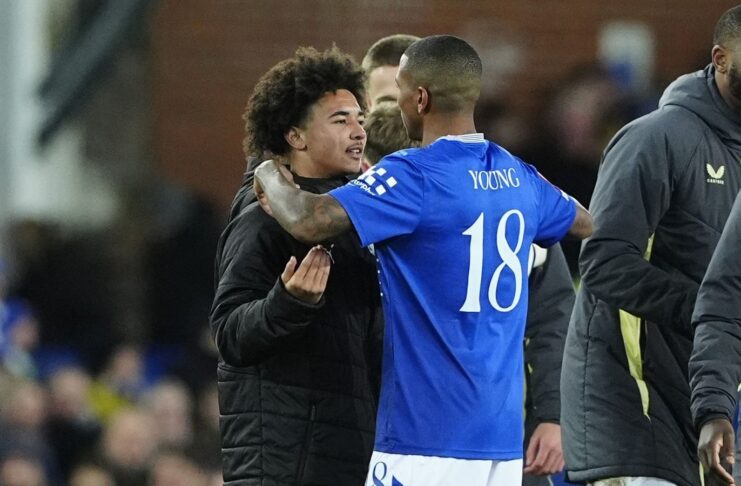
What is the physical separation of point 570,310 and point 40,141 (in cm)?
734

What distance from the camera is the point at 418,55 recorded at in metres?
4.81

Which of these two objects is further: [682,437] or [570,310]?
[570,310]

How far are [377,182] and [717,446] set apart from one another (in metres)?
1.01

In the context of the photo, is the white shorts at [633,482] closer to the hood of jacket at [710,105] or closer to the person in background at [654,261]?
the person in background at [654,261]

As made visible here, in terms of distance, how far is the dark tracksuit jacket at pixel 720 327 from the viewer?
4.70 m

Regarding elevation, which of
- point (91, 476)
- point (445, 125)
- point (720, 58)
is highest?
point (720, 58)

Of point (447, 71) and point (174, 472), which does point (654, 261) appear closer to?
point (447, 71)

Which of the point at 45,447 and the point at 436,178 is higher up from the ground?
the point at 436,178

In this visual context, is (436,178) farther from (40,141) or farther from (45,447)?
(40,141)

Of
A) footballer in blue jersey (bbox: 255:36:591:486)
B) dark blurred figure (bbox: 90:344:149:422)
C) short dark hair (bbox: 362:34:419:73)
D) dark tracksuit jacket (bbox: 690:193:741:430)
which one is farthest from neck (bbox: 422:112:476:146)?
dark blurred figure (bbox: 90:344:149:422)

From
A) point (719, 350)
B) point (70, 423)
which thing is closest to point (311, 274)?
point (719, 350)

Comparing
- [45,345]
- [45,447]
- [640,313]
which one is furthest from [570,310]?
[45,345]

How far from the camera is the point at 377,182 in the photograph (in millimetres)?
4574

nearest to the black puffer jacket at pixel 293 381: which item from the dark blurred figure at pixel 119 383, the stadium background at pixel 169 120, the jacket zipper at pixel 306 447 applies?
the jacket zipper at pixel 306 447
